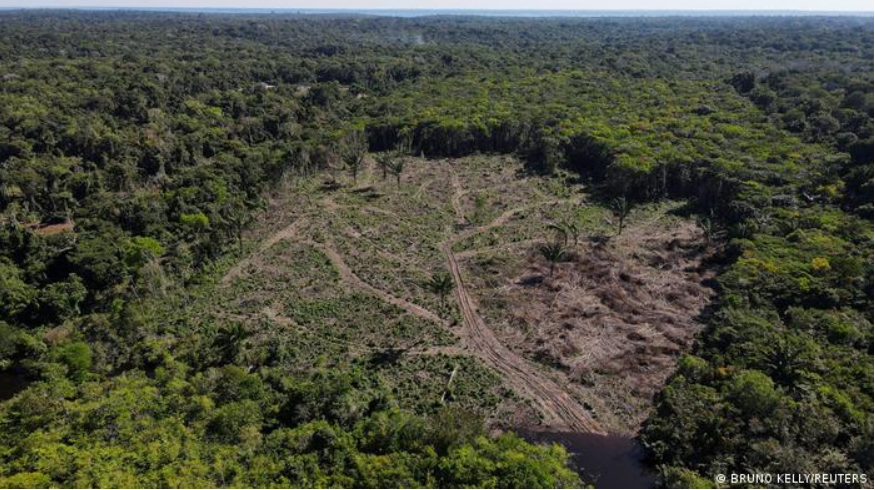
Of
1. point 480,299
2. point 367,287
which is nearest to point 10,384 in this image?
point 367,287

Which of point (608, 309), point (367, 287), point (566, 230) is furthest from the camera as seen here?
point (566, 230)

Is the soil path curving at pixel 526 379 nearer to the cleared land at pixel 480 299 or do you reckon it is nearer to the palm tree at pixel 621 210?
the cleared land at pixel 480 299

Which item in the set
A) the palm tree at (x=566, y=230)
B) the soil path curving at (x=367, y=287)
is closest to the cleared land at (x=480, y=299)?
the soil path curving at (x=367, y=287)

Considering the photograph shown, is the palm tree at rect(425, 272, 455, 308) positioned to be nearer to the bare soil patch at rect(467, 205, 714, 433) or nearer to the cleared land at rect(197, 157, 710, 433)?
the cleared land at rect(197, 157, 710, 433)

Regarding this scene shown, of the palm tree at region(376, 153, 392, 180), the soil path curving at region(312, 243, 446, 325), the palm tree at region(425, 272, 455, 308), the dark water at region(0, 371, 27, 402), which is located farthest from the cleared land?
the dark water at region(0, 371, 27, 402)

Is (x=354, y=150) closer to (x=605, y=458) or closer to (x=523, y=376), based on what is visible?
(x=523, y=376)

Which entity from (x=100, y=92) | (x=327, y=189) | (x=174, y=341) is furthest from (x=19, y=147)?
(x=174, y=341)
